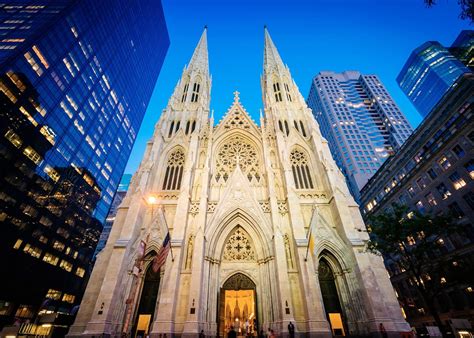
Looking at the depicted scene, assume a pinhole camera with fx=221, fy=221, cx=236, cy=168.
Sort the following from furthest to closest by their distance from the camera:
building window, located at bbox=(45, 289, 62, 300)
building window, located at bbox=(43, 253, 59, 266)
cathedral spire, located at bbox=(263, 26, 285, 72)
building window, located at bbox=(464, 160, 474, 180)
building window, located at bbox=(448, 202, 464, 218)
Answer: building window, located at bbox=(43, 253, 59, 266) → building window, located at bbox=(45, 289, 62, 300) → cathedral spire, located at bbox=(263, 26, 285, 72) → building window, located at bbox=(448, 202, 464, 218) → building window, located at bbox=(464, 160, 474, 180)

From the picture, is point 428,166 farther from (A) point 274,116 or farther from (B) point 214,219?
(B) point 214,219

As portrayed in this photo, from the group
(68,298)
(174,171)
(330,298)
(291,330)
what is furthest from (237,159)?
(68,298)

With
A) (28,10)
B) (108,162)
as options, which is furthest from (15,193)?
(28,10)

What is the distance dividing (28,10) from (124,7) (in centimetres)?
2699

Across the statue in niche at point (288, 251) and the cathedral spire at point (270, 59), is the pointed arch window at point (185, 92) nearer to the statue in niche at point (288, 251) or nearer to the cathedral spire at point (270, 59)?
the cathedral spire at point (270, 59)

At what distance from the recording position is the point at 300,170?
22016 millimetres

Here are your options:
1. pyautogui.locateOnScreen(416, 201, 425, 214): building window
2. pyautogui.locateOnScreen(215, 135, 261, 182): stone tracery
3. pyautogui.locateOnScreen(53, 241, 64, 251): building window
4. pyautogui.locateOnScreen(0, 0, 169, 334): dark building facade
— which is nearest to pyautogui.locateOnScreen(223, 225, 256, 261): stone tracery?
pyautogui.locateOnScreen(215, 135, 261, 182): stone tracery

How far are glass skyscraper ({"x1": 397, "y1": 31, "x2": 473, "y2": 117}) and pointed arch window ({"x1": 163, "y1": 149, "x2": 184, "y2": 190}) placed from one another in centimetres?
8017

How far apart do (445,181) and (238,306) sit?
27.5 m

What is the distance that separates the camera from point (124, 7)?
54.5 m

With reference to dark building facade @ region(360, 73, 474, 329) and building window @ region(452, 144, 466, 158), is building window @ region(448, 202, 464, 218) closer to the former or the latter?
dark building facade @ region(360, 73, 474, 329)

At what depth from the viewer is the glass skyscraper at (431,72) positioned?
66.7 m

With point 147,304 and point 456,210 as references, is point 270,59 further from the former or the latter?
point 147,304

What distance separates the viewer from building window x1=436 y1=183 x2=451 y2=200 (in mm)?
25458
